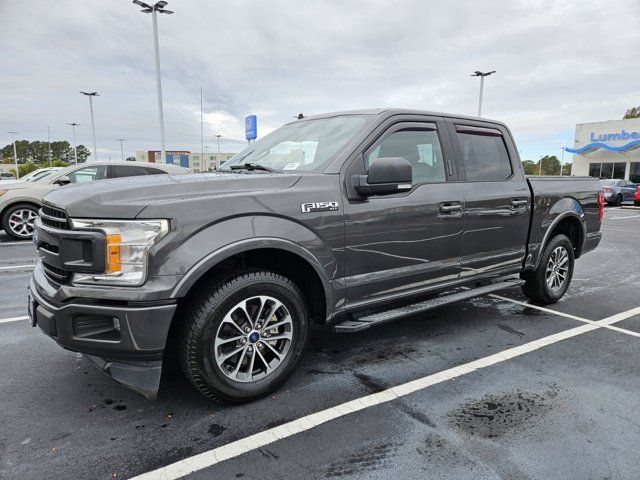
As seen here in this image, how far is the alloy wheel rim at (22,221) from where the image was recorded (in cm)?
962

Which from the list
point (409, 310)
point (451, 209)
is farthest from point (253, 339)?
point (451, 209)

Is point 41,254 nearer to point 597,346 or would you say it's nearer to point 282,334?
point 282,334

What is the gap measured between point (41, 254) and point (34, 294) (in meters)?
0.25

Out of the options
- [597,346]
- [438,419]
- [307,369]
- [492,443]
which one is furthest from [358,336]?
[597,346]

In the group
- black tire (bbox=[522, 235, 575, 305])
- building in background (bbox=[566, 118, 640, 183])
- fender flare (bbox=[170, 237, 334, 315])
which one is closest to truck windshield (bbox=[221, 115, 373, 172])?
fender flare (bbox=[170, 237, 334, 315])

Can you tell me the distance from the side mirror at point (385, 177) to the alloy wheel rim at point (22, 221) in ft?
29.9

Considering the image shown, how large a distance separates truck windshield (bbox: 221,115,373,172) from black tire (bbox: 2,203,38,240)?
A: 7.82 m

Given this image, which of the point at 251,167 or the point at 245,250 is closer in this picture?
the point at 245,250

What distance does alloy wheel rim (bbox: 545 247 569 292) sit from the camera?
197 inches

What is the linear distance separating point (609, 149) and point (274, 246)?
41.0 metres

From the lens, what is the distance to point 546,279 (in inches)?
196

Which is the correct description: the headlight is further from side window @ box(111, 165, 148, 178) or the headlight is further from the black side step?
side window @ box(111, 165, 148, 178)

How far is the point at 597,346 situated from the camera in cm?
391

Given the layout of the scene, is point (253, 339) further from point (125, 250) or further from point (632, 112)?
point (632, 112)
